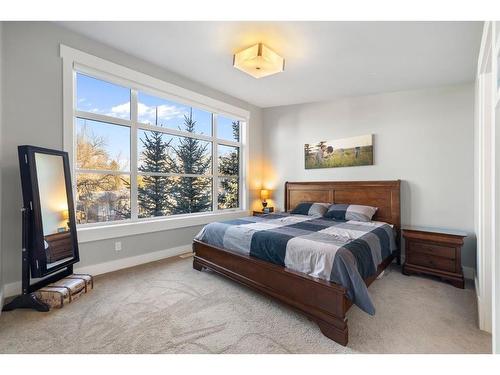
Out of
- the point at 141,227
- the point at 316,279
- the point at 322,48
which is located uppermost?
the point at 322,48

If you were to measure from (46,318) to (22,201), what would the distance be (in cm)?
116

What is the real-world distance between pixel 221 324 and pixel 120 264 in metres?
1.81

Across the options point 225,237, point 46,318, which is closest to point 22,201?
point 46,318

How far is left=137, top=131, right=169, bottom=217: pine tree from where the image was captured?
10.9 feet

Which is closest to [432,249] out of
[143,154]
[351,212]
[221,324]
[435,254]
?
[435,254]

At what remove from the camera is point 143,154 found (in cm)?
334

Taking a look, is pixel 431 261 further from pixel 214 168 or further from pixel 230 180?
pixel 214 168

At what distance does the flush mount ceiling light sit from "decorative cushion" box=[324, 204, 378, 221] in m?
2.21

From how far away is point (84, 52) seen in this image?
260 cm

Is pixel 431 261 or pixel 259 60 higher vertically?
pixel 259 60

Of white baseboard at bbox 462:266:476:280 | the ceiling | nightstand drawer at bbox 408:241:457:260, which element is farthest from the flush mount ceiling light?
white baseboard at bbox 462:266:476:280

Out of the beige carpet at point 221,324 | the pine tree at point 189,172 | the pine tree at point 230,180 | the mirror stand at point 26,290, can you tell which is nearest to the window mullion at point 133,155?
the pine tree at point 189,172

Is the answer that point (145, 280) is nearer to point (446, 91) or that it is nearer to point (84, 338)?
point (84, 338)

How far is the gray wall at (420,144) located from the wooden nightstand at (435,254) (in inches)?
16.8
